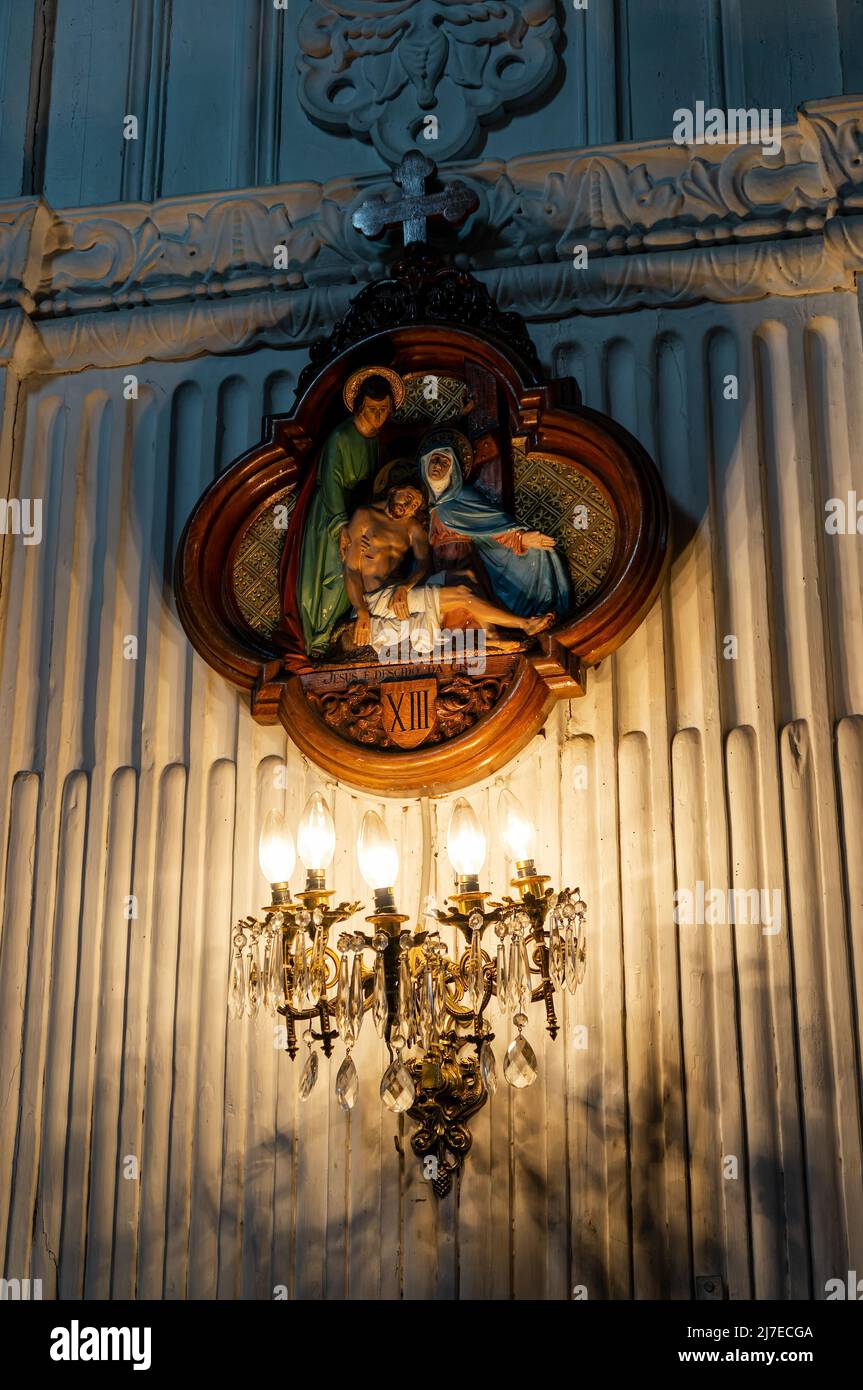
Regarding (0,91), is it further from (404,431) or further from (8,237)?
(404,431)

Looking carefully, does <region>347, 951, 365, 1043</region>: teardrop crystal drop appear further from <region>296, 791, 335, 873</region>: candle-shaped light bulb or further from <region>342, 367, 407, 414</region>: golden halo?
<region>342, 367, 407, 414</region>: golden halo

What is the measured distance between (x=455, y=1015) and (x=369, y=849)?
18.3 inches

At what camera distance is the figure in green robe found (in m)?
4.42

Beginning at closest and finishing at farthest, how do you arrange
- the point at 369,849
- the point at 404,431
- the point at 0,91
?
the point at 369,849 < the point at 404,431 < the point at 0,91

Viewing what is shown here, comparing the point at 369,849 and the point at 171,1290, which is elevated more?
the point at 369,849

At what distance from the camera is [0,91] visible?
5.30 m

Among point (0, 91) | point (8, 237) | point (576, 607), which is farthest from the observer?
point (0, 91)

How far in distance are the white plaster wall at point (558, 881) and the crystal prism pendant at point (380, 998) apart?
0.42 metres

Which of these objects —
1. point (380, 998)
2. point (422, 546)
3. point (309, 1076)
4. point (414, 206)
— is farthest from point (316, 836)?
point (414, 206)

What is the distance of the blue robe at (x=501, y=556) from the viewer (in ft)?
14.0

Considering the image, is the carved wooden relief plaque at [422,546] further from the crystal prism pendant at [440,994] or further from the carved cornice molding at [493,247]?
the crystal prism pendant at [440,994]

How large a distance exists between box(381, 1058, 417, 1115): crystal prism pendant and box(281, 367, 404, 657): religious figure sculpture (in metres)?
1.18

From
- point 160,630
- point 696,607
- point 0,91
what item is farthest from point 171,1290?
point 0,91
